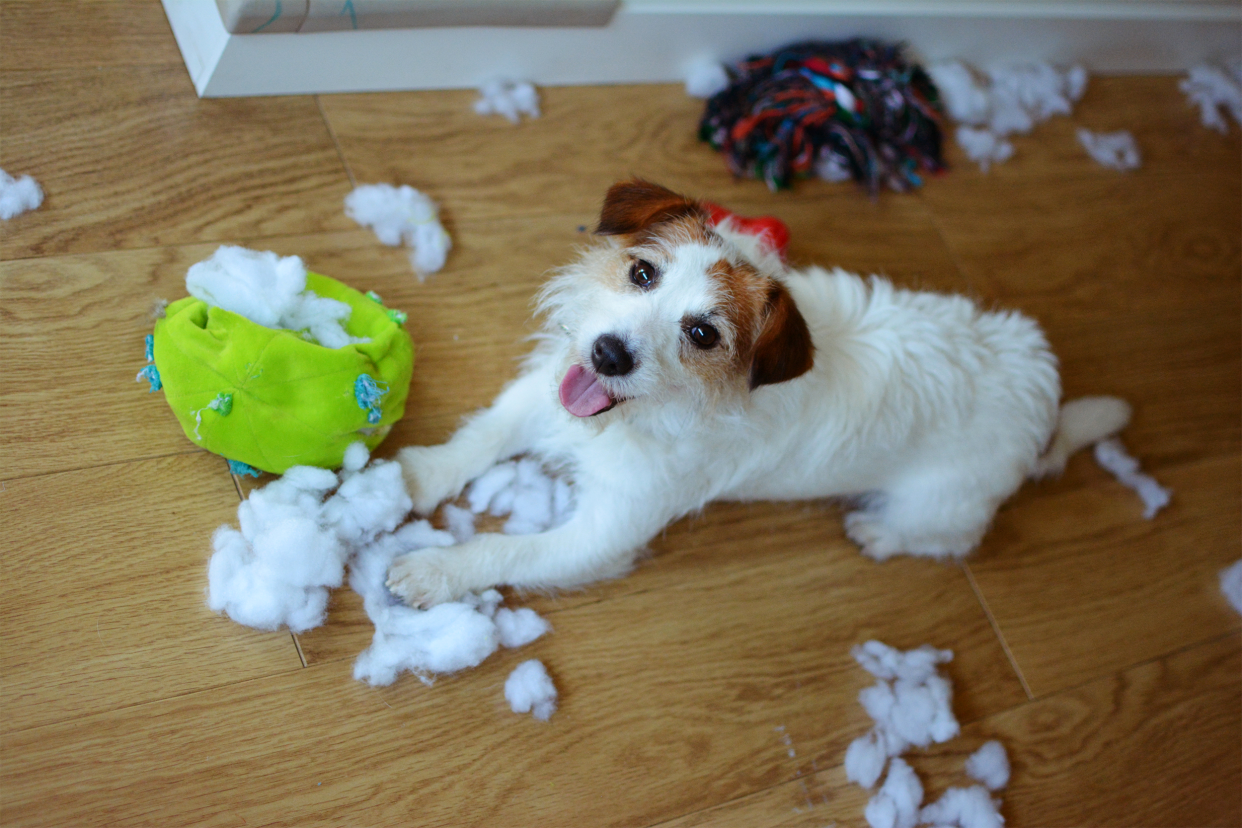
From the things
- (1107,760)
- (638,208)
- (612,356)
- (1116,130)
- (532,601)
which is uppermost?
(638,208)

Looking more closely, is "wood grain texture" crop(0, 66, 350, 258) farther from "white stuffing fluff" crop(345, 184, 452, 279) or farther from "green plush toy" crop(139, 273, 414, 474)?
"green plush toy" crop(139, 273, 414, 474)

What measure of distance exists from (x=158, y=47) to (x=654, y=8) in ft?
4.04

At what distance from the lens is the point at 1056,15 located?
2.96 m

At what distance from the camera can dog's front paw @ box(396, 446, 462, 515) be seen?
5.87 ft

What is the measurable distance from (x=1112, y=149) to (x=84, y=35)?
3.11 metres

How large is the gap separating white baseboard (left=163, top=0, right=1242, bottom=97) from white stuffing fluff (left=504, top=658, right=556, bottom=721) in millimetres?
1493

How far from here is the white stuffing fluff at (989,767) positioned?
1927 millimetres

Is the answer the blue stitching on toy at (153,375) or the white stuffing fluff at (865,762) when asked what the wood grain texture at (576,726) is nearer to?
the white stuffing fluff at (865,762)

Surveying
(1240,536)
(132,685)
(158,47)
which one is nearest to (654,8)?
(158,47)

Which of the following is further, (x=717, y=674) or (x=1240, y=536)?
(x=1240, y=536)

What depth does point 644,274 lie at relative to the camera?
1531mm

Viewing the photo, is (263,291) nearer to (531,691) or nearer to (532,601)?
(532,601)

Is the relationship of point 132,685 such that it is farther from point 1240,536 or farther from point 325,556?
point 1240,536

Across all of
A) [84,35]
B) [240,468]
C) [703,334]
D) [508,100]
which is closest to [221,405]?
[240,468]
